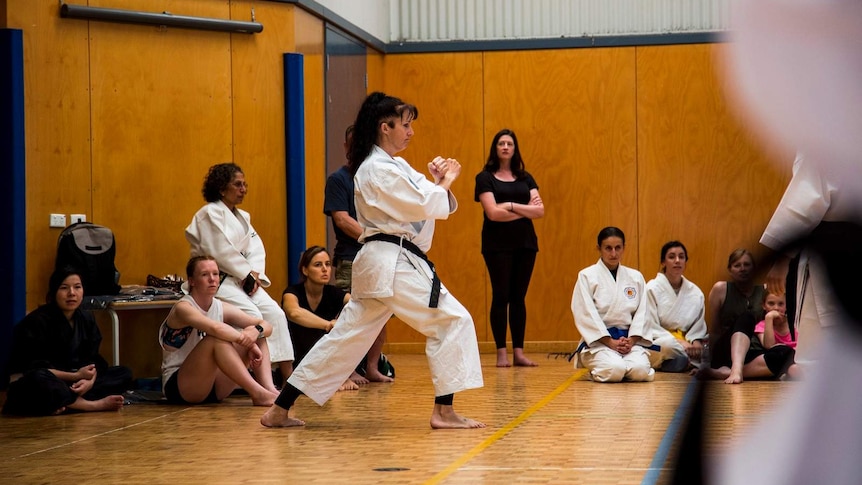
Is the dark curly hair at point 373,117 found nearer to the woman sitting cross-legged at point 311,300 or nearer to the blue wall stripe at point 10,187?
the woman sitting cross-legged at point 311,300

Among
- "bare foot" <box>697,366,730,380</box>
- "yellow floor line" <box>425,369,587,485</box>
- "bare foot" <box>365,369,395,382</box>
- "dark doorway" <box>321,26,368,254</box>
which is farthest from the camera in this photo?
"dark doorway" <box>321,26,368,254</box>

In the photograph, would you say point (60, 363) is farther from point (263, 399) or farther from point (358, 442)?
point (358, 442)

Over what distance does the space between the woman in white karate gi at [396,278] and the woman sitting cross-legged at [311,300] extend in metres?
1.85

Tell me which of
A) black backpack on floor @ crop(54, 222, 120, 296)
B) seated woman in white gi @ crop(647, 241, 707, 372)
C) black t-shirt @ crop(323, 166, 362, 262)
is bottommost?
seated woman in white gi @ crop(647, 241, 707, 372)

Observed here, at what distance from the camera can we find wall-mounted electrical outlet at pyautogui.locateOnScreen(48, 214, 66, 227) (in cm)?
662

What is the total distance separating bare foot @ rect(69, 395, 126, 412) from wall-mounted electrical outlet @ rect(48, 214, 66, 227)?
154 cm

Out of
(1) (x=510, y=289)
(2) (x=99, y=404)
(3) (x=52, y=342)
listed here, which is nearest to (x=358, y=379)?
(1) (x=510, y=289)

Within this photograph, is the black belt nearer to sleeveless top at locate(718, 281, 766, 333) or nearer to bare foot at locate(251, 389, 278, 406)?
bare foot at locate(251, 389, 278, 406)

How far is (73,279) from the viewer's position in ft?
18.3

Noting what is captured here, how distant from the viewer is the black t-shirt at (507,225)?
24.4 ft

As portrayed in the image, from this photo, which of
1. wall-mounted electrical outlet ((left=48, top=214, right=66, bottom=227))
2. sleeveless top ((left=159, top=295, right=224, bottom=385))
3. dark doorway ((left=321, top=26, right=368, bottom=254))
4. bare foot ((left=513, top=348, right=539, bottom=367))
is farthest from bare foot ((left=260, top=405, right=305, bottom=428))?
dark doorway ((left=321, top=26, right=368, bottom=254))

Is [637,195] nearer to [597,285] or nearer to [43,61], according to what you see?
[597,285]

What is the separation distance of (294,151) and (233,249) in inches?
63.3

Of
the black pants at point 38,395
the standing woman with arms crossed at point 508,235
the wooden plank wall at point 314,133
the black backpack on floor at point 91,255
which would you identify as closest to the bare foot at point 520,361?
the standing woman with arms crossed at point 508,235
